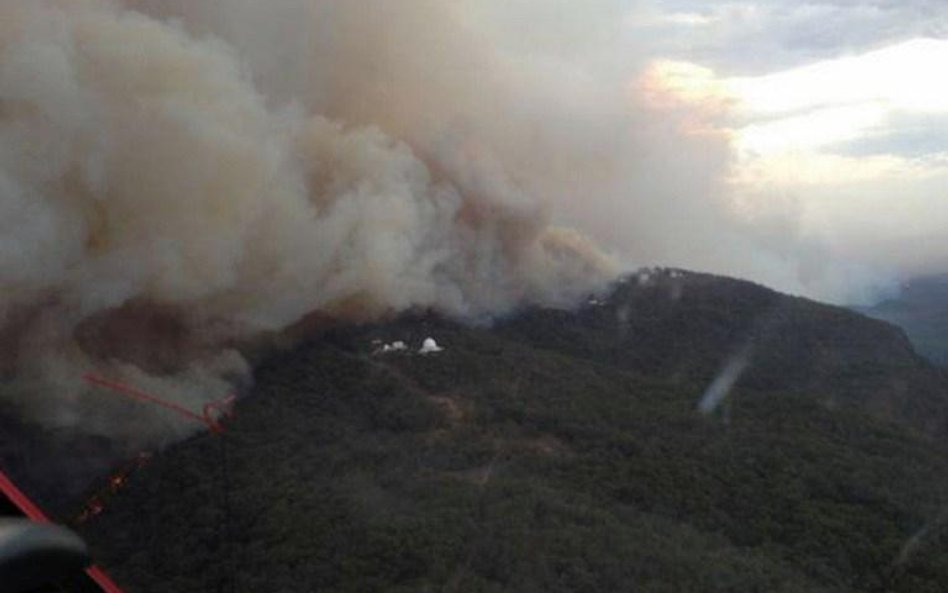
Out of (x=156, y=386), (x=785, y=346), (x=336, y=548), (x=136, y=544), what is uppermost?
(x=785, y=346)

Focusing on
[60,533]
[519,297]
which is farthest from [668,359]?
[60,533]

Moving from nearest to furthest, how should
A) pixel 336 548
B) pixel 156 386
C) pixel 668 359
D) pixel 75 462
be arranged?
pixel 336 548
pixel 75 462
pixel 156 386
pixel 668 359

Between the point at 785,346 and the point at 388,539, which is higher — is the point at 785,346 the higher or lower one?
the higher one

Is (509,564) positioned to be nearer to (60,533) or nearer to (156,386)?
(156,386)

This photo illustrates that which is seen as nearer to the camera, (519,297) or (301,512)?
(301,512)

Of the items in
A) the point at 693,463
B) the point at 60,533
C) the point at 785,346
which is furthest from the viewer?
the point at 785,346

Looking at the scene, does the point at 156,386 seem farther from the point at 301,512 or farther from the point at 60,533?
the point at 60,533
